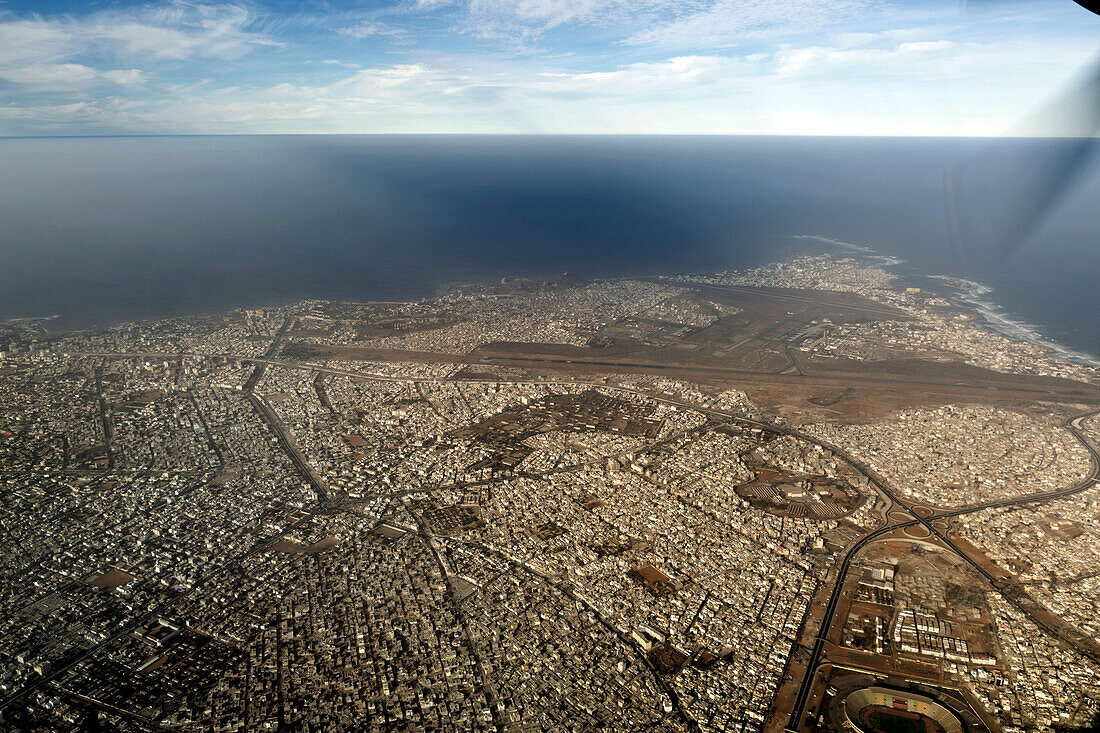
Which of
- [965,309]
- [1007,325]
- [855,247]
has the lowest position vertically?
[1007,325]

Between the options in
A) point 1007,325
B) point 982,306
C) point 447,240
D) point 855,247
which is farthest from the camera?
point 447,240

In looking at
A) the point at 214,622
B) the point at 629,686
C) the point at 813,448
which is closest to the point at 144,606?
the point at 214,622

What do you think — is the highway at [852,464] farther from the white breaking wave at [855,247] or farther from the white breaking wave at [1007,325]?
the white breaking wave at [855,247]

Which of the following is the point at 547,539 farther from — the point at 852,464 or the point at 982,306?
the point at 982,306

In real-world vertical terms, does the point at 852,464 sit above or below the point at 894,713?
above

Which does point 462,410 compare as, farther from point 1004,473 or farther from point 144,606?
point 1004,473

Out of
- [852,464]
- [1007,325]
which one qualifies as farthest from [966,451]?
[1007,325]

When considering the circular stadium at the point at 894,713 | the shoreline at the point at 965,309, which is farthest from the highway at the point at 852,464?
the shoreline at the point at 965,309
